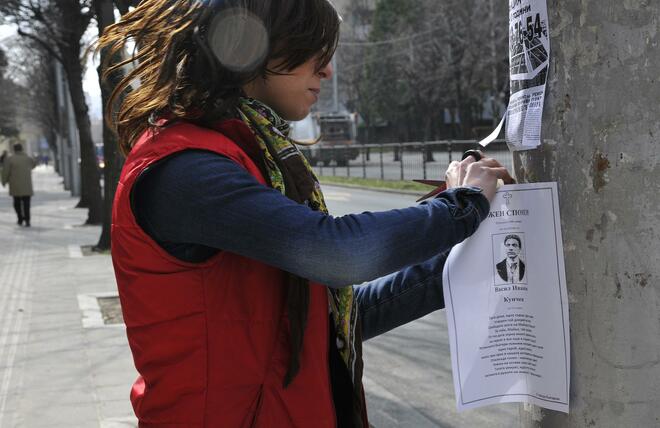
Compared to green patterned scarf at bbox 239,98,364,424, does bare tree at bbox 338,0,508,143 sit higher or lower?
higher

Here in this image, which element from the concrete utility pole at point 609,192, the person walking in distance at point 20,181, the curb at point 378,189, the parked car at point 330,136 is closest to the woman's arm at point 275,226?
the concrete utility pole at point 609,192

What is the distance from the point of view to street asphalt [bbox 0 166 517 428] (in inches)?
177

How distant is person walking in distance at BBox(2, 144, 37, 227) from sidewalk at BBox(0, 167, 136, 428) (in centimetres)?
536

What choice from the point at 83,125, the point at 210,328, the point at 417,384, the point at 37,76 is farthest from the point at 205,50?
the point at 37,76

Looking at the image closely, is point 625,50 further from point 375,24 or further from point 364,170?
point 375,24

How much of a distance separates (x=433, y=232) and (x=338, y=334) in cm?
33

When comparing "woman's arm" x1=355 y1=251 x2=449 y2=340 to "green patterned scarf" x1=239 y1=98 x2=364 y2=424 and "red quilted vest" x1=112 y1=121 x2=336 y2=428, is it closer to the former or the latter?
"green patterned scarf" x1=239 y1=98 x2=364 y2=424

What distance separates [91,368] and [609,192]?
483cm

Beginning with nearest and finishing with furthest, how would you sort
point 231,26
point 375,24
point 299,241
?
point 299,241 < point 231,26 < point 375,24

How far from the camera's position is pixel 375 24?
49.4 m

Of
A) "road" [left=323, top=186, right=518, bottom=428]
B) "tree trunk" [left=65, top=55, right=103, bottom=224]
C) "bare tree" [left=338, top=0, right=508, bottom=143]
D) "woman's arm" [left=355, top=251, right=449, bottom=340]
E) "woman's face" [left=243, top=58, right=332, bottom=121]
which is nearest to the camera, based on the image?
"woman's face" [left=243, top=58, right=332, bottom=121]

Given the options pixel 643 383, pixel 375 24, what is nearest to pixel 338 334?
pixel 643 383

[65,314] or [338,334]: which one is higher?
[338,334]

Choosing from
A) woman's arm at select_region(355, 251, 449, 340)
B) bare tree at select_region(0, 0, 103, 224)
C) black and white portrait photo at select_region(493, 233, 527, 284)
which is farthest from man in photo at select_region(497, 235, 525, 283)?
bare tree at select_region(0, 0, 103, 224)
